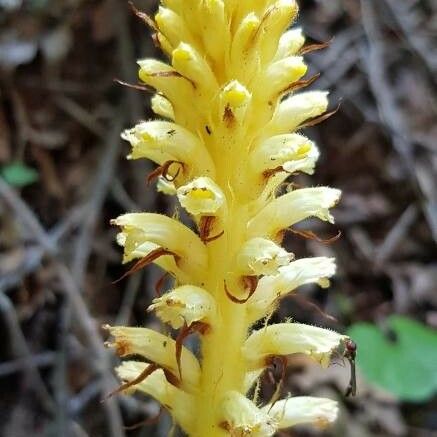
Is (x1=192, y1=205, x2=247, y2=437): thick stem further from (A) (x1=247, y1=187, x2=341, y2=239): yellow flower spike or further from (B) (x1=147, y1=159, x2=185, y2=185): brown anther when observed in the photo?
(B) (x1=147, y1=159, x2=185, y2=185): brown anther

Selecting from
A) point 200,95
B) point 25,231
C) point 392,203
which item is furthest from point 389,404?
point 200,95

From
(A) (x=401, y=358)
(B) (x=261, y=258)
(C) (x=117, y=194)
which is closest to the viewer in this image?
(B) (x=261, y=258)

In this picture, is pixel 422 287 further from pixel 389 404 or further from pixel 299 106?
pixel 299 106

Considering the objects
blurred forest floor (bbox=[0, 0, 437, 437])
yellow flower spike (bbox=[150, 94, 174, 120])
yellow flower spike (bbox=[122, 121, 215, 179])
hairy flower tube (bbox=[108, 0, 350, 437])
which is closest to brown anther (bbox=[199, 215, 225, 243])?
hairy flower tube (bbox=[108, 0, 350, 437])

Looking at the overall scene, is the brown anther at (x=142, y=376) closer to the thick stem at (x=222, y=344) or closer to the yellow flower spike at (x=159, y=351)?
the yellow flower spike at (x=159, y=351)

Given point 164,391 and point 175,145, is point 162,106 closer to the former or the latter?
point 175,145

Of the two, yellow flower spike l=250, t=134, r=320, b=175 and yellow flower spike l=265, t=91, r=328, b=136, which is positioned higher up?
yellow flower spike l=265, t=91, r=328, b=136

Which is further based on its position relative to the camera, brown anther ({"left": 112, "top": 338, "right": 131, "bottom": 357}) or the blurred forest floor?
the blurred forest floor

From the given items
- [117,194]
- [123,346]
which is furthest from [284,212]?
[117,194]
